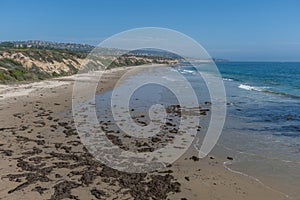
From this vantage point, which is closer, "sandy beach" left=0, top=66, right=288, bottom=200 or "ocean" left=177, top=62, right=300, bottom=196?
"sandy beach" left=0, top=66, right=288, bottom=200

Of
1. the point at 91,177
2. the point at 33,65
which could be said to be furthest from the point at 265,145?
the point at 33,65

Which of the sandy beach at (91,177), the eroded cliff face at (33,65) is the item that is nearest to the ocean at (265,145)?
the sandy beach at (91,177)

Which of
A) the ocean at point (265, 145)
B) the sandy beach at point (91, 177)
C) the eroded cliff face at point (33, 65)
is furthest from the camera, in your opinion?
the eroded cliff face at point (33, 65)

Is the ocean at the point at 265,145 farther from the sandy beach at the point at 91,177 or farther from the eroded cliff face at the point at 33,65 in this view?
the eroded cliff face at the point at 33,65

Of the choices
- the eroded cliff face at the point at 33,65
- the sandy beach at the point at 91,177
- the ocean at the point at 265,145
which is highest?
the eroded cliff face at the point at 33,65

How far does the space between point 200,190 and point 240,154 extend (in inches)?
135

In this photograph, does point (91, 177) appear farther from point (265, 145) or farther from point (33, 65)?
point (33, 65)

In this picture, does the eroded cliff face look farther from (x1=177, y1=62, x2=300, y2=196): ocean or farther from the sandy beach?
(x1=177, y1=62, x2=300, y2=196): ocean

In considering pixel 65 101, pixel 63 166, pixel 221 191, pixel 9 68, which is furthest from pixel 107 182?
pixel 9 68

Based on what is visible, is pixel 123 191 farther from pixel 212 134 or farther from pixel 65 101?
pixel 65 101

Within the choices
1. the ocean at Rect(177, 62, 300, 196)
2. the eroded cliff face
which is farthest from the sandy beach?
the eroded cliff face

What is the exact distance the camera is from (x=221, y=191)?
7.52 meters

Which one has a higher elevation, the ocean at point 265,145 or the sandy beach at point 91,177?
the sandy beach at point 91,177

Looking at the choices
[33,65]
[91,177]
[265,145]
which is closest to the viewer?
[91,177]
